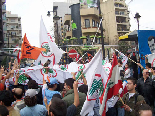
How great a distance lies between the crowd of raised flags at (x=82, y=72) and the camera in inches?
152

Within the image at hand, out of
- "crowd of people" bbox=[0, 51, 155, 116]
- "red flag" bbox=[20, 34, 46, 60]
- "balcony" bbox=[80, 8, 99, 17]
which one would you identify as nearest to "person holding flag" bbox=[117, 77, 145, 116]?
"crowd of people" bbox=[0, 51, 155, 116]

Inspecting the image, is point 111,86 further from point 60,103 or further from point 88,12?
point 88,12

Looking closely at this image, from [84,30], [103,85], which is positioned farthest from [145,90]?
[84,30]

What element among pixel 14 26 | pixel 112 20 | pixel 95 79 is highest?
pixel 14 26

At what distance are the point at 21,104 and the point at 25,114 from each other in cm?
72

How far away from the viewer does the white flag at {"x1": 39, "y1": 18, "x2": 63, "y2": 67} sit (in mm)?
8133

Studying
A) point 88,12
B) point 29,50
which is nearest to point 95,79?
point 29,50

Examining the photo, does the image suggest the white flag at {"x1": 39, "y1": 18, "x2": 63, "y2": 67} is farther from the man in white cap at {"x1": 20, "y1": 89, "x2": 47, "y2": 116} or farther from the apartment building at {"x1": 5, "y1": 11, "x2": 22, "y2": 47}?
the apartment building at {"x1": 5, "y1": 11, "x2": 22, "y2": 47}

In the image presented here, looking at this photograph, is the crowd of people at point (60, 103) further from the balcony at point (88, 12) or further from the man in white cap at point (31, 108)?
the balcony at point (88, 12)

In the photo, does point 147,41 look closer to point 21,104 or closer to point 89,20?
point 21,104

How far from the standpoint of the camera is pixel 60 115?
2900 mm

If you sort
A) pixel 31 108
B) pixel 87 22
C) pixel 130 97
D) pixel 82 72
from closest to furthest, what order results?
pixel 31 108
pixel 82 72
pixel 130 97
pixel 87 22

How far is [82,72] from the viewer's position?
13.9ft

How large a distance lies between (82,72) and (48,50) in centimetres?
420
